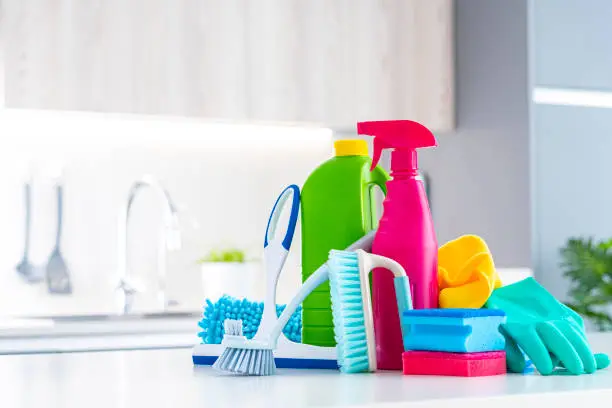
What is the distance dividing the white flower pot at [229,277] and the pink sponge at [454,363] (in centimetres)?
219

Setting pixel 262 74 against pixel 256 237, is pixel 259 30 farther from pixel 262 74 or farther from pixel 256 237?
pixel 256 237

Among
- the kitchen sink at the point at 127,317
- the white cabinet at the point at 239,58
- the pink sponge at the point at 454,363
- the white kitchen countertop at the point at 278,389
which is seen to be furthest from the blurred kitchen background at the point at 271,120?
the pink sponge at the point at 454,363

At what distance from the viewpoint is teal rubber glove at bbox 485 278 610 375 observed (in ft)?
3.25

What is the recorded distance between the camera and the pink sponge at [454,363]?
3.13ft

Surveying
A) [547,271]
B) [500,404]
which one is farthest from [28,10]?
[500,404]

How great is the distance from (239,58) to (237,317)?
222 cm

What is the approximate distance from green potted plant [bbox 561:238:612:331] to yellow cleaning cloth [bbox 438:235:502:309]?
218 centimetres

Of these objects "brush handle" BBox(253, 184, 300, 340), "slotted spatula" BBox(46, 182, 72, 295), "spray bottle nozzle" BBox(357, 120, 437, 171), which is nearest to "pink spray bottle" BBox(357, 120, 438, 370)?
"spray bottle nozzle" BBox(357, 120, 437, 171)

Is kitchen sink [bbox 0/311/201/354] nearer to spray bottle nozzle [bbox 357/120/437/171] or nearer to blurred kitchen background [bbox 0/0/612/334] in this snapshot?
blurred kitchen background [bbox 0/0/612/334]

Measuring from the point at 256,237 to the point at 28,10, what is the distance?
1.19 metres

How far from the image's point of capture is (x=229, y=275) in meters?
3.20

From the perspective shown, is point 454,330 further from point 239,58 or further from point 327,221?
point 239,58

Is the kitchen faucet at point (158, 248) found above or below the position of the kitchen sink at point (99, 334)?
above

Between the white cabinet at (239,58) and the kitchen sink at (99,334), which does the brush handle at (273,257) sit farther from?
the white cabinet at (239,58)
